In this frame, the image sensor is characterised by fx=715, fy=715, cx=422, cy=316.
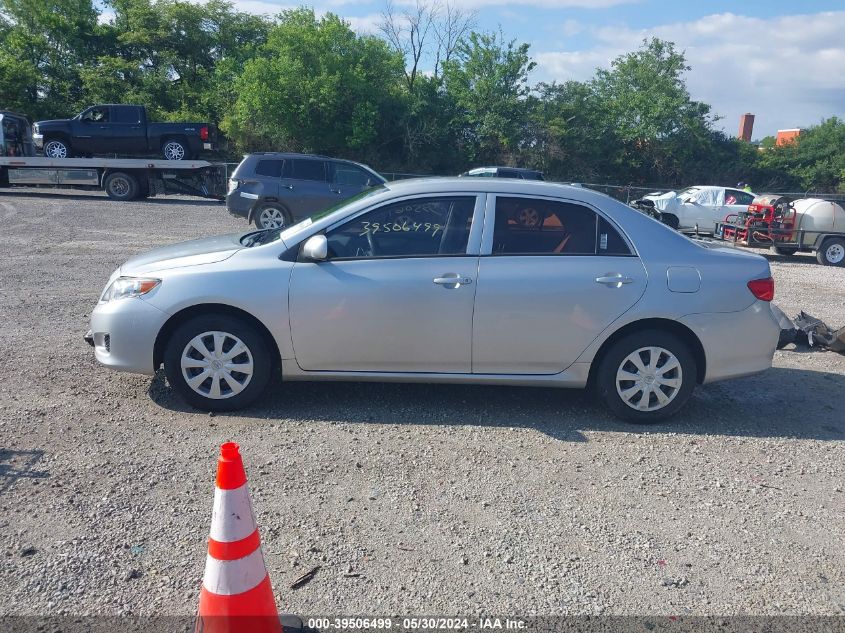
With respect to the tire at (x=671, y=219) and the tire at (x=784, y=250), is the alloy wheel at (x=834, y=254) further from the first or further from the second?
the tire at (x=671, y=219)

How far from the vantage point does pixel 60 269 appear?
34.2 feet

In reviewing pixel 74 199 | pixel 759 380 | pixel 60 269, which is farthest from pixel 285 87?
pixel 759 380

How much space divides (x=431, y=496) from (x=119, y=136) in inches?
908

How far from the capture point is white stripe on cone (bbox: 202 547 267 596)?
2.67 m

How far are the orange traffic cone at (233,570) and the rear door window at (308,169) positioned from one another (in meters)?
14.0

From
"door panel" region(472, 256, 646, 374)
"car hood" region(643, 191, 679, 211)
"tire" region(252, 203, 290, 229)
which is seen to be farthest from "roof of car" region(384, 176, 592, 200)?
"car hood" region(643, 191, 679, 211)

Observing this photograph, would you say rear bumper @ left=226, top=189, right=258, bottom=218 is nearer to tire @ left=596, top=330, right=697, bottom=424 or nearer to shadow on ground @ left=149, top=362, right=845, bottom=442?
shadow on ground @ left=149, top=362, right=845, bottom=442

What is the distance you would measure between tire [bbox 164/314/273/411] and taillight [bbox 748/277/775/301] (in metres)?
3.58

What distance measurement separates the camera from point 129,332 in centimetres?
506

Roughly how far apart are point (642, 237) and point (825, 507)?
7.09ft

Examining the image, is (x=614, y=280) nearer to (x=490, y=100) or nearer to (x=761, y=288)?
(x=761, y=288)

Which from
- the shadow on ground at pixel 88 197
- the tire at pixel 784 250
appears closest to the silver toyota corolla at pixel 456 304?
the tire at pixel 784 250

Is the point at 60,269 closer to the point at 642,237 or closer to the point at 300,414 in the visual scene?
the point at 300,414

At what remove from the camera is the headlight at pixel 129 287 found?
5086 millimetres
